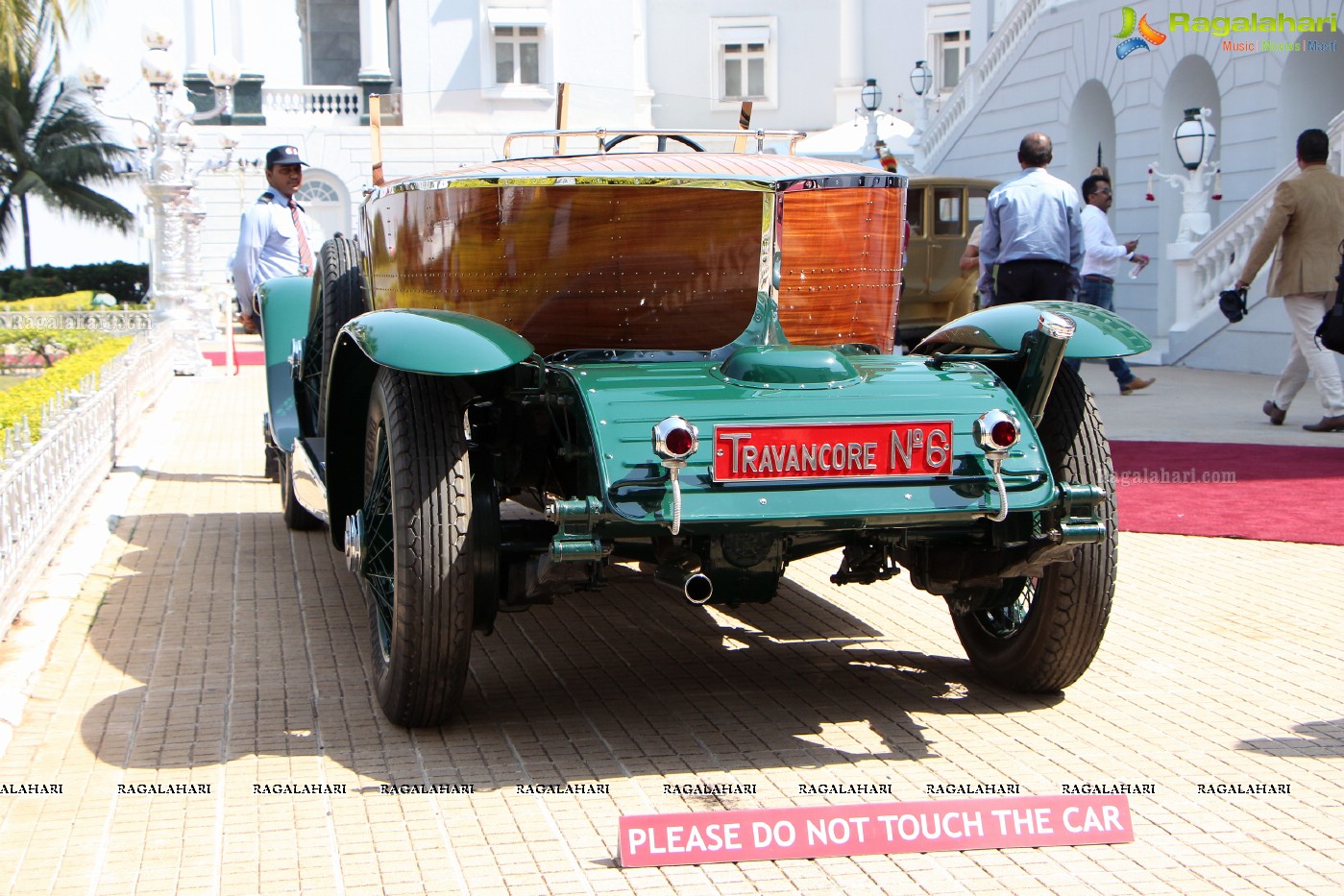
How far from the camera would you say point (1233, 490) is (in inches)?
324

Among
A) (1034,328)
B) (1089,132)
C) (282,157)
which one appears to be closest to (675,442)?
(1034,328)

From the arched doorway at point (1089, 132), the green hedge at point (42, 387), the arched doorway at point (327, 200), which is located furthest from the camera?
the arched doorway at point (327, 200)

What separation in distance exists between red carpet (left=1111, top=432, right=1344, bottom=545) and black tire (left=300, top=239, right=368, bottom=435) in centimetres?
347

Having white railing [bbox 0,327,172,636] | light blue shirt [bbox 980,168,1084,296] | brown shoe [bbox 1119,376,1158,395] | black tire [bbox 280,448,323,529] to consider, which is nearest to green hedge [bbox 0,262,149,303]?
white railing [bbox 0,327,172,636]

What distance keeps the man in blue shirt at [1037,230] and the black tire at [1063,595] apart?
12.8 feet

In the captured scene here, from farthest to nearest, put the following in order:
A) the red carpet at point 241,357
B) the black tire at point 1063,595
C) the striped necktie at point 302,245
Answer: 1. the red carpet at point 241,357
2. the striped necktie at point 302,245
3. the black tire at point 1063,595

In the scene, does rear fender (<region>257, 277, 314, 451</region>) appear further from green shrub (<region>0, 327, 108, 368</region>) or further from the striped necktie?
green shrub (<region>0, 327, 108, 368</region>)

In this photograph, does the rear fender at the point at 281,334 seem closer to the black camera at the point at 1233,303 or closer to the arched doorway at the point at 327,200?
the black camera at the point at 1233,303

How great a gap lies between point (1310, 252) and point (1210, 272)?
675 cm

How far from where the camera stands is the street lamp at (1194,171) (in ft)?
55.5

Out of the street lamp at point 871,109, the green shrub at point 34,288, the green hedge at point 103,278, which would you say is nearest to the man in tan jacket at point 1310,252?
the street lamp at point 871,109

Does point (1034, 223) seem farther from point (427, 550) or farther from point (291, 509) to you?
point (427, 550)

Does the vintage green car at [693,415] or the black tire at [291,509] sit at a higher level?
the vintage green car at [693,415]

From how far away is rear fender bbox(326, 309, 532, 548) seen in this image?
3.96 m
